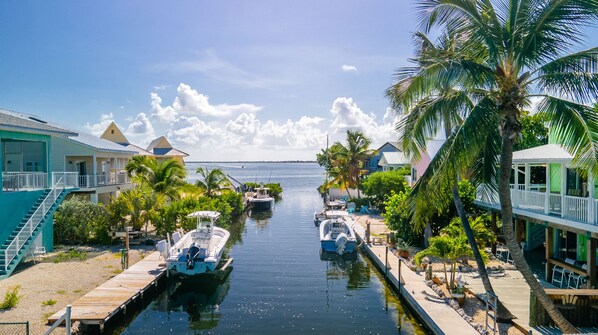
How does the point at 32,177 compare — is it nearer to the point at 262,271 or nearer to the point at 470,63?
the point at 262,271

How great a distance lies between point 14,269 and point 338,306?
1395 centimetres

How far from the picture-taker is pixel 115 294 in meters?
15.0

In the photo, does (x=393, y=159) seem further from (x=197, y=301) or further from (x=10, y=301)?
→ (x=10, y=301)

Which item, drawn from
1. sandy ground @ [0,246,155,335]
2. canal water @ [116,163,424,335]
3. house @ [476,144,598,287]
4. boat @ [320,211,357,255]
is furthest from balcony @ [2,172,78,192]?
house @ [476,144,598,287]

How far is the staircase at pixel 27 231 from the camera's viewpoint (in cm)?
1714

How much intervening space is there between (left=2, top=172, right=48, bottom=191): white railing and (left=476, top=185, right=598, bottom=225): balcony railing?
65.6 feet

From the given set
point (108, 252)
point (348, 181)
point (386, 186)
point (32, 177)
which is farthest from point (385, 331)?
point (348, 181)

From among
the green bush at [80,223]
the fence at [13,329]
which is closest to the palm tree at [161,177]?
the green bush at [80,223]

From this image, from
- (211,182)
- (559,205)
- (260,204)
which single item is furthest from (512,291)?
(260,204)

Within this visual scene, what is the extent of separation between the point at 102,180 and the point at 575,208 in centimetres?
2751

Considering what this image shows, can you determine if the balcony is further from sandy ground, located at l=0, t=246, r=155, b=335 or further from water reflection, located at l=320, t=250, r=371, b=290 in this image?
water reflection, located at l=320, t=250, r=371, b=290

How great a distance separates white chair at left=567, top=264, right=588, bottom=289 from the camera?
1495 cm

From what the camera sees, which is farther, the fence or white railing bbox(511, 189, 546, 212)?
white railing bbox(511, 189, 546, 212)

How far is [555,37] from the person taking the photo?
9148 mm
